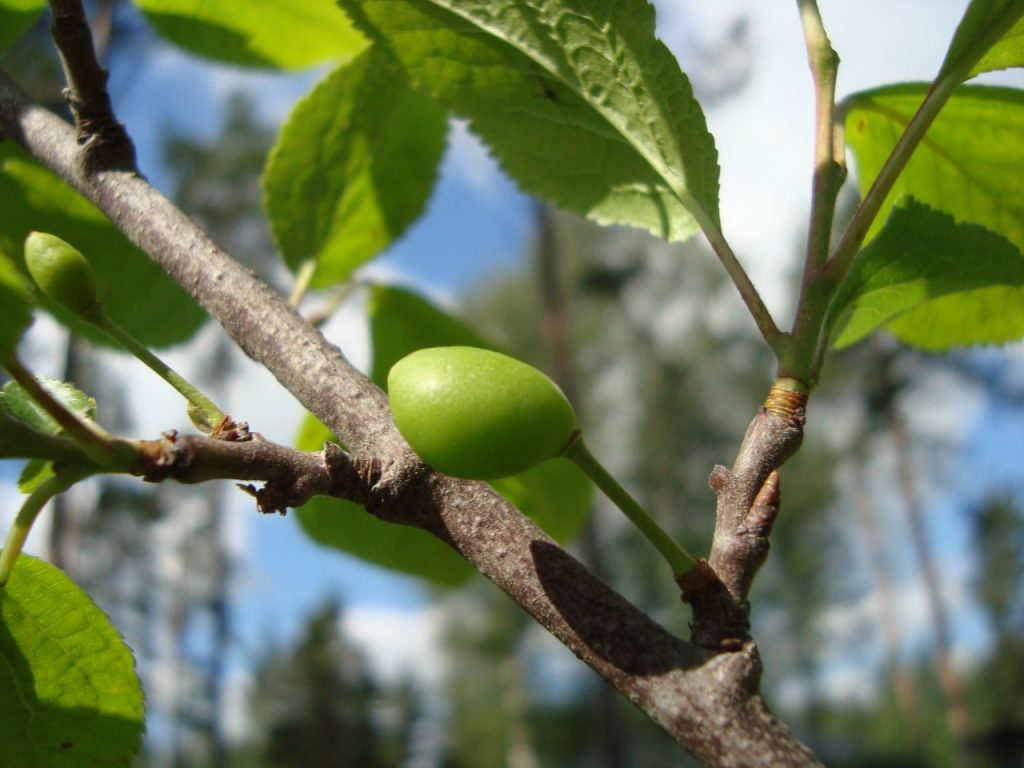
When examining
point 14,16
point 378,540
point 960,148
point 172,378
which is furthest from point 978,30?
point 14,16

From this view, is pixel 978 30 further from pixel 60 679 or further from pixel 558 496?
pixel 60 679

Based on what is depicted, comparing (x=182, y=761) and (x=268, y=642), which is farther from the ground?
(x=268, y=642)

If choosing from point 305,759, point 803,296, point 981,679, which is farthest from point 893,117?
point 981,679

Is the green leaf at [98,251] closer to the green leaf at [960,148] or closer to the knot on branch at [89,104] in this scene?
the knot on branch at [89,104]

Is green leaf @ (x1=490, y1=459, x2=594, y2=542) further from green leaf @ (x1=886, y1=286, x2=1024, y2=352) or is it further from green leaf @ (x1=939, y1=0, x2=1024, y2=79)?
green leaf @ (x1=939, y1=0, x2=1024, y2=79)

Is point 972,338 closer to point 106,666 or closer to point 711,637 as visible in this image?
point 711,637

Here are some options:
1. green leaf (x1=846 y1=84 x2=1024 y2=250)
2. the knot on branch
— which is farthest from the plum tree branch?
green leaf (x1=846 y1=84 x2=1024 y2=250)
